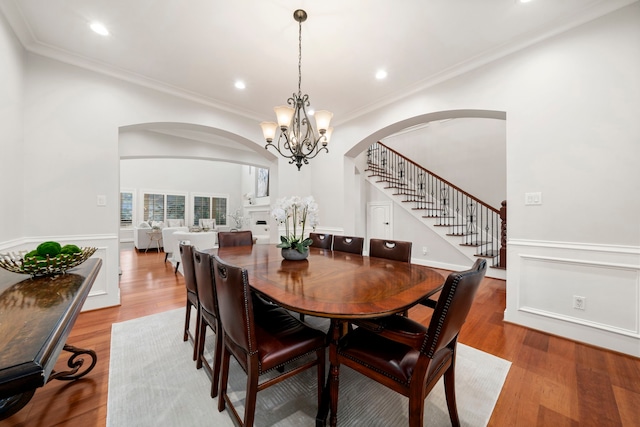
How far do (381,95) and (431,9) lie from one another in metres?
1.45

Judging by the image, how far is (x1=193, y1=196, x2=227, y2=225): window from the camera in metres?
9.69

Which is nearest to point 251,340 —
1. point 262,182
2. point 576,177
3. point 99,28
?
point 576,177

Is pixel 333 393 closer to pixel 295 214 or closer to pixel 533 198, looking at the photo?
pixel 295 214

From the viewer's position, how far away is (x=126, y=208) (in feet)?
27.3

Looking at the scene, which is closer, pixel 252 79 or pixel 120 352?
pixel 120 352

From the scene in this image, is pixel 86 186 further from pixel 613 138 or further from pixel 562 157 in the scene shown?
pixel 613 138

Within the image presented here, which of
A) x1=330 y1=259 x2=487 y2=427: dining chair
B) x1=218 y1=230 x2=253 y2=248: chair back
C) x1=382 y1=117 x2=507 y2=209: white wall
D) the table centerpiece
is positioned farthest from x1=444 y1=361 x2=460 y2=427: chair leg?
x1=382 y1=117 x2=507 y2=209: white wall

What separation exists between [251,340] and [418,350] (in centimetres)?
76

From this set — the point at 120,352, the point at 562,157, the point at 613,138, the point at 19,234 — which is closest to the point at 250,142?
the point at 19,234

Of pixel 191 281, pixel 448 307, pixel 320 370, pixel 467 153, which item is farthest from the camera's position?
pixel 467 153

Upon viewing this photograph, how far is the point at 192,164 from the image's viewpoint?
379 inches

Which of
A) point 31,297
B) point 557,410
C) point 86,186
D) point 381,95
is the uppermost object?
point 381,95

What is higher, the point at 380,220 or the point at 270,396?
the point at 380,220

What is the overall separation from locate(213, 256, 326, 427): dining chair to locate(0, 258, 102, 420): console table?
526 millimetres
